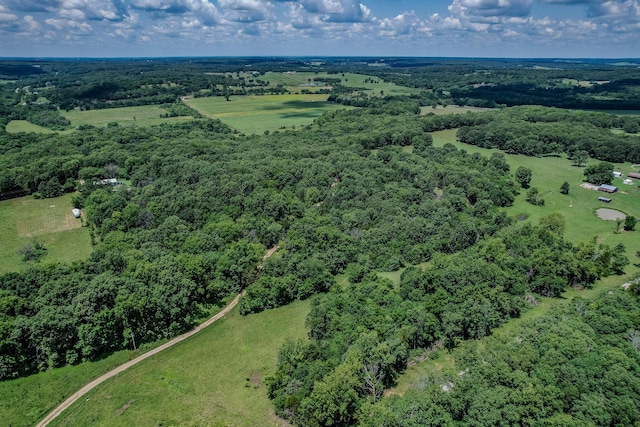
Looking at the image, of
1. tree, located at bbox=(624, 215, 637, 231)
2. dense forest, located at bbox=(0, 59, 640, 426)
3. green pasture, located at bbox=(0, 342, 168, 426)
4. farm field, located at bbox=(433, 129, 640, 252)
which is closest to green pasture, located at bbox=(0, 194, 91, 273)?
dense forest, located at bbox=(0, 59, 640, 426)

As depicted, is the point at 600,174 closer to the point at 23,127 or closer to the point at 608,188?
the point at 608,188

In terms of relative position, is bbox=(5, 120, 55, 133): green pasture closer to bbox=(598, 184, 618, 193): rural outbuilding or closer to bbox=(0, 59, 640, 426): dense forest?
bbox=(0, 59, 640, 426): dense forest

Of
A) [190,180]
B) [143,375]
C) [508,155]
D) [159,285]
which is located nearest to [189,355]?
[143,375]

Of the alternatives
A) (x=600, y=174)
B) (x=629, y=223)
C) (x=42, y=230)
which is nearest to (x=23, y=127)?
(x=42, y=230)

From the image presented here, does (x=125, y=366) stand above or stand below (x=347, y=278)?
below

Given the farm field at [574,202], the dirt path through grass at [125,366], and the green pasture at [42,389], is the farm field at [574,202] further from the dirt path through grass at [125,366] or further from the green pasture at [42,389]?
the green pasture at [42,389]

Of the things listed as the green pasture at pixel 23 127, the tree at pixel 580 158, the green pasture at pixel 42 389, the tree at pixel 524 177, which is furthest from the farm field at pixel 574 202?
the green pasture at pixel 23 127
